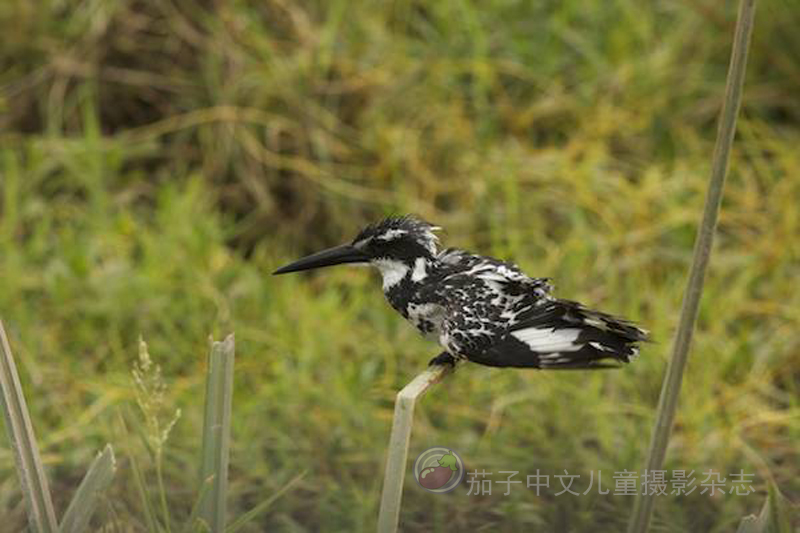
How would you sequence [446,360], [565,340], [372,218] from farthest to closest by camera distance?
[372,218], [446,360], [565,340]

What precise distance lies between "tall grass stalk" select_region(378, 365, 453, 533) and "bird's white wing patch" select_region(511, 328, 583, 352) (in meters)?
0.07

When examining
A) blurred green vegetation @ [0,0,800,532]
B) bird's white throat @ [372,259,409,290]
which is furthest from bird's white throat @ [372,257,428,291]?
blurred green vegetation @ [0,0,800,532]

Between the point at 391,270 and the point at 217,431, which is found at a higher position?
A: the point at 391,270

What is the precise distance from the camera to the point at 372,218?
2641 mm

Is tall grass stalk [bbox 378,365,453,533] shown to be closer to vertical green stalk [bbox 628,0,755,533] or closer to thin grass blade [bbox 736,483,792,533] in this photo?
vertical green stalk [bbox 628,0,755,533]

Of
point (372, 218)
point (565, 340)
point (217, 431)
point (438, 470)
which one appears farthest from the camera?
point (372, 218)

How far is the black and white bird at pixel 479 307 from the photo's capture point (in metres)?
0.71

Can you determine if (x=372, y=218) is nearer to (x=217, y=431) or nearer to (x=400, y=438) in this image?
(x=217, y=431)

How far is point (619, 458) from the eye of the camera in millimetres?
1864

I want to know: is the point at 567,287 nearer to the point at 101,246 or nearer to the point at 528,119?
the point at 528,119

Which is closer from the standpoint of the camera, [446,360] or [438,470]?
[446,360]

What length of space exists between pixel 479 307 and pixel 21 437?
1.10 feet

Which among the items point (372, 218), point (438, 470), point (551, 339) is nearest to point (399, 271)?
point (551, 339)

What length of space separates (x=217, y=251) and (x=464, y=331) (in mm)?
1747
